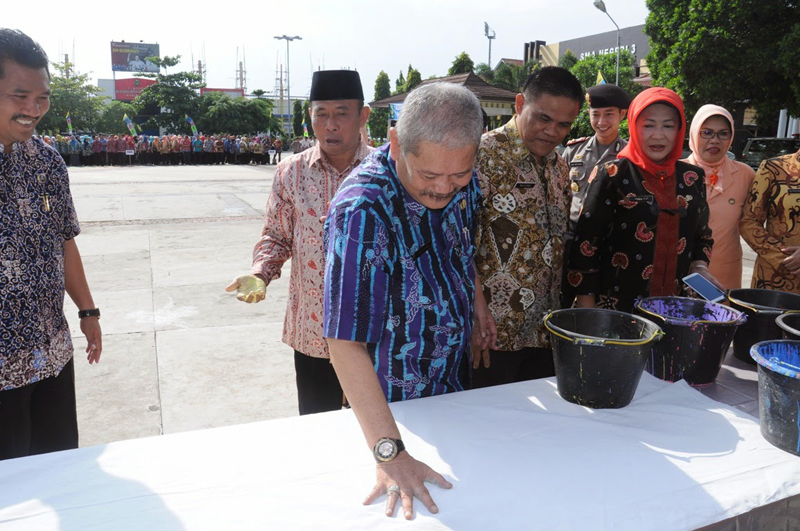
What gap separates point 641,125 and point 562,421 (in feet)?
4.27

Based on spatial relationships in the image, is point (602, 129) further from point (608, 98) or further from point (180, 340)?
point (180, 340)

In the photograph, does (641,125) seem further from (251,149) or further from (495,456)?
(251,149)

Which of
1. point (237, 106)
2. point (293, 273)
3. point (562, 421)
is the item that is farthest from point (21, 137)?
point (237, 106)

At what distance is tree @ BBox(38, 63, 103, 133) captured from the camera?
33.9 meters

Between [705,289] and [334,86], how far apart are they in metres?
1.47

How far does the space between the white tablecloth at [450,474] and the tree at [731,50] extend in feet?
42.5

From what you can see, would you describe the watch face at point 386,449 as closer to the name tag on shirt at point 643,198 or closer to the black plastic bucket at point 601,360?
the black plastic bucket at point 601,360

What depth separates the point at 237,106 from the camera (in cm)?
3962

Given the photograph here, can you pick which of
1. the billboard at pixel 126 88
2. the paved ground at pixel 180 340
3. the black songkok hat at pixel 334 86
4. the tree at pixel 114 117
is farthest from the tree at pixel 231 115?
the black songkok hat at pixel 334 86

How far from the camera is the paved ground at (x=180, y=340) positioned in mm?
3141

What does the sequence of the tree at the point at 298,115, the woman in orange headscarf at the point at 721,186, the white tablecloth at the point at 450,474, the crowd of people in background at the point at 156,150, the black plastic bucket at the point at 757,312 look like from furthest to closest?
the tree at the point at 298,115, the crowd of people in background at the point at 156,150, the woman in orange headscarf at the point at 721,186, the black plastic bucket at the point at 757,312, the white tablecloth at the point at 450,474

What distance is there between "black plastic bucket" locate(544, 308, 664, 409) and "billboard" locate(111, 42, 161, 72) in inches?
2978

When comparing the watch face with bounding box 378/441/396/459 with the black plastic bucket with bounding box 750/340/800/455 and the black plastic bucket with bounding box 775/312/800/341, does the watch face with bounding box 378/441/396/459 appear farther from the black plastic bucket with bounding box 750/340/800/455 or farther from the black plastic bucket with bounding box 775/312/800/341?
the black plastic bucket with bounding box 775/312/800/341

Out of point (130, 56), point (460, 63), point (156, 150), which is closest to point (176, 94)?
point (156, 150)
